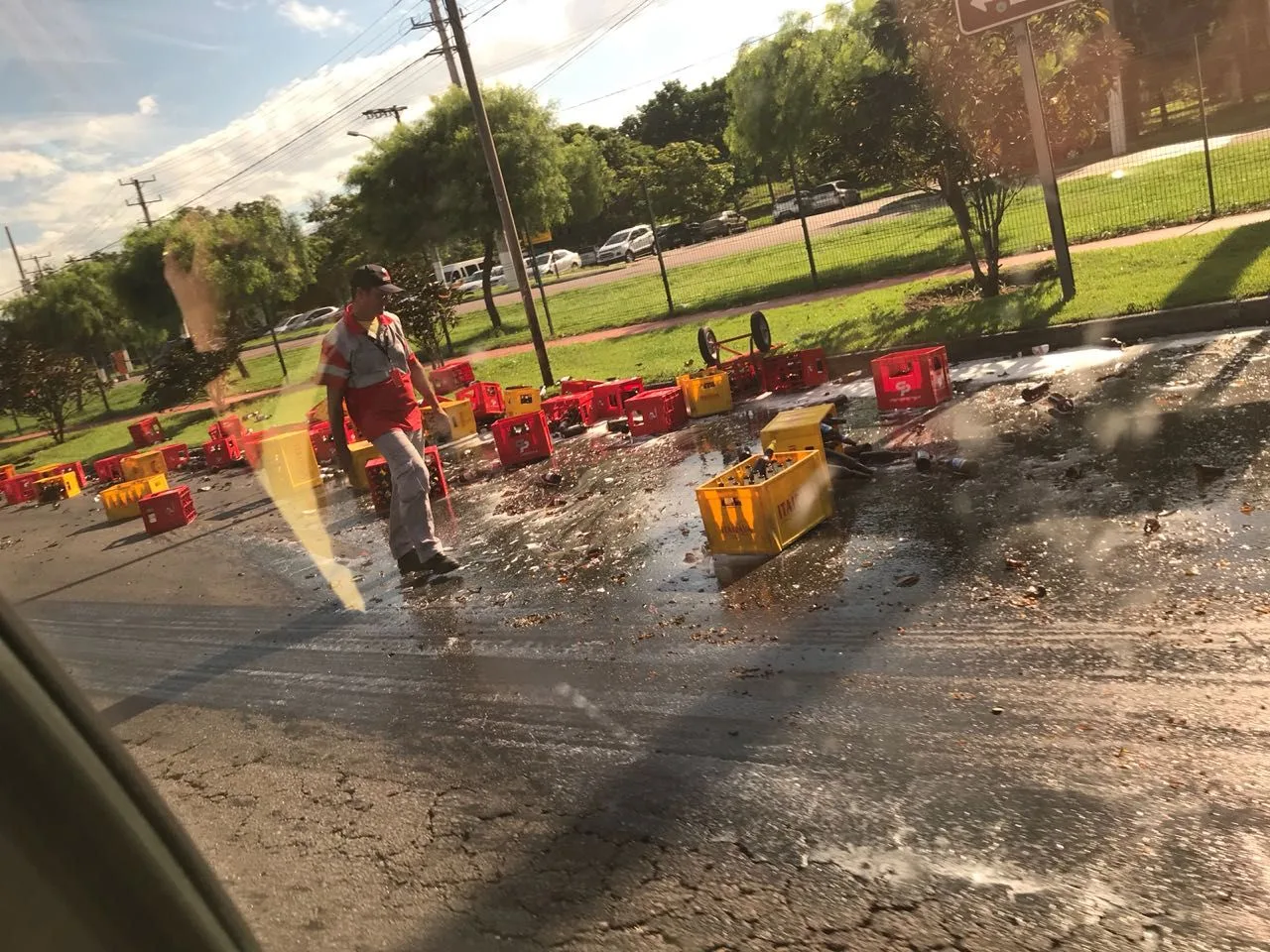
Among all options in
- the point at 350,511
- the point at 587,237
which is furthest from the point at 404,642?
the point at 587,237

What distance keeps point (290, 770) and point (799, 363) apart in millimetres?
8610

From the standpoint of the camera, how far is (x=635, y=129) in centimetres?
9300

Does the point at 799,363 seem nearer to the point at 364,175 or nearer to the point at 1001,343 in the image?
the point at 1001,343

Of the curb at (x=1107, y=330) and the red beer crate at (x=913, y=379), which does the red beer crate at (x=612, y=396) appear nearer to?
the curb at (x=1107, y=330)

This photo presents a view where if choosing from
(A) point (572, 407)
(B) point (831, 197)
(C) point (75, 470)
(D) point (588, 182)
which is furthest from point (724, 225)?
(A) point (572, 407)

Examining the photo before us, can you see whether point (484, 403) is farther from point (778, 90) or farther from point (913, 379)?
point (778, 90)

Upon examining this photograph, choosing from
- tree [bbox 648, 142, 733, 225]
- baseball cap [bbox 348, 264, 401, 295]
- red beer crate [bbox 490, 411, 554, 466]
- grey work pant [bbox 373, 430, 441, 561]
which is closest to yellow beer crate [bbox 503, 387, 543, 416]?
red beer crate [bbox 490, 411, 554, 466]

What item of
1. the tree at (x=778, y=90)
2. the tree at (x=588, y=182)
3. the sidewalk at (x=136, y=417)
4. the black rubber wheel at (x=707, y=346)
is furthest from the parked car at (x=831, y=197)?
the black rubber wheel at (x=707, y=346)

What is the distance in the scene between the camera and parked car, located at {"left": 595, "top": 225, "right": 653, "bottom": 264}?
4997 cm

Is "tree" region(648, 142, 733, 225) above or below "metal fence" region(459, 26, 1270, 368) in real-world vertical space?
above

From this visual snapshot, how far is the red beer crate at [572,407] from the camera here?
42.6 ft

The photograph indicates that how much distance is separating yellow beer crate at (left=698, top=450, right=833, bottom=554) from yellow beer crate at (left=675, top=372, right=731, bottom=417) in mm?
4768

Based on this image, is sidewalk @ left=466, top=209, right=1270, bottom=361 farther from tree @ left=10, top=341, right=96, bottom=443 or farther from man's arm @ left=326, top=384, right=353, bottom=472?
man's arm @ left=326, top=384, right=353, bottom=472

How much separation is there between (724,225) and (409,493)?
119ft
